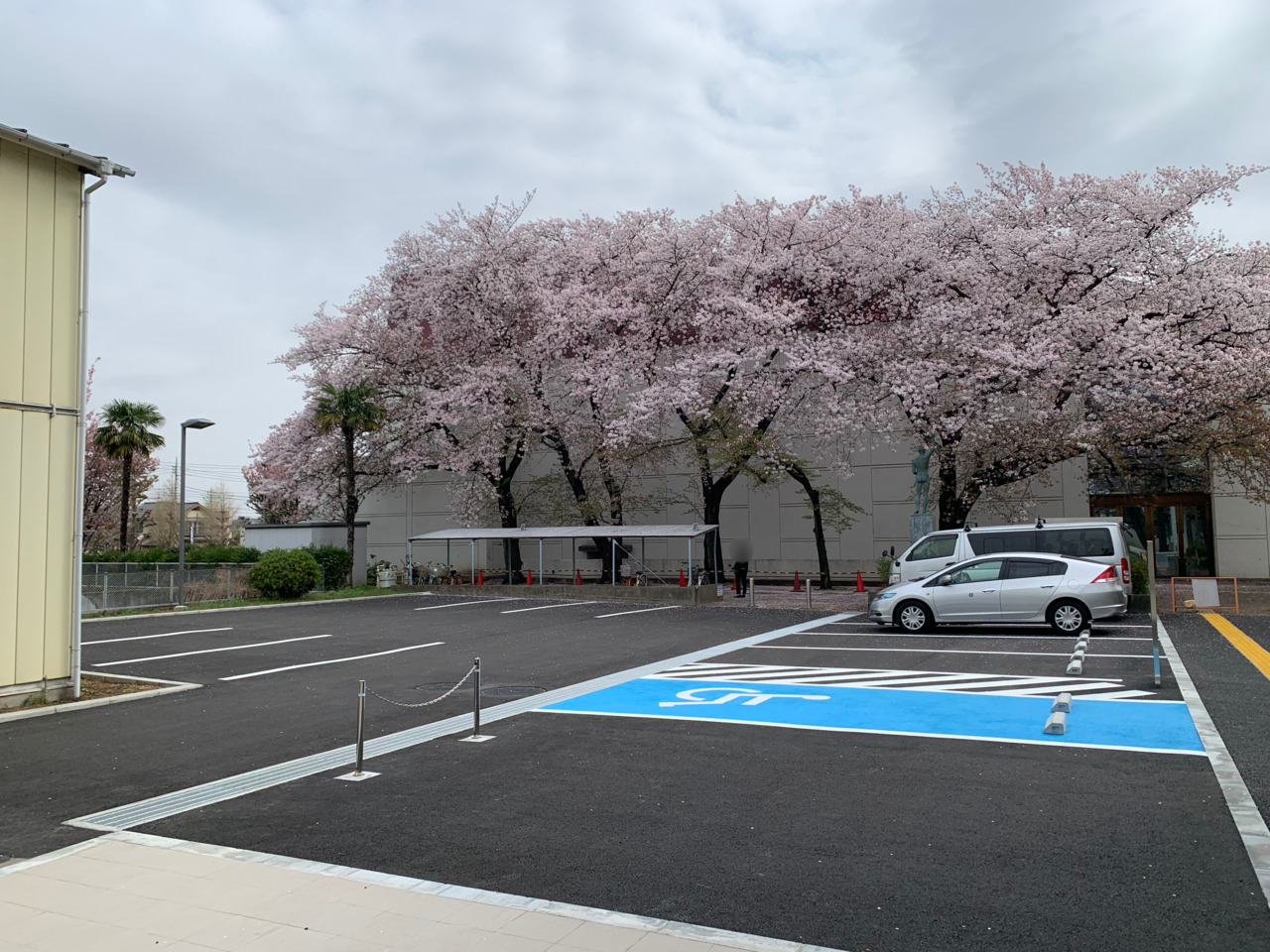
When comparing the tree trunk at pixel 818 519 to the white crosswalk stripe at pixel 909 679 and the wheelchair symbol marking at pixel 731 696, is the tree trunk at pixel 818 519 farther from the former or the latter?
the wheelchair symbol marking at pixel 731 696

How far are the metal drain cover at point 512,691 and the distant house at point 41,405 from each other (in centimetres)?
A: 510

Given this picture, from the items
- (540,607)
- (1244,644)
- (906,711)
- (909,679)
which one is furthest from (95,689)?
(1244,644)

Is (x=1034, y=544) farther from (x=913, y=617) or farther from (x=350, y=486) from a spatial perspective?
(x=350, y=486)

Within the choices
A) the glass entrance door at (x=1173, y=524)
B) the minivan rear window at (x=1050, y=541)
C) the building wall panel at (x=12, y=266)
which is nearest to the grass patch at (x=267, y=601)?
the building wall panel at (x=12, y=266)

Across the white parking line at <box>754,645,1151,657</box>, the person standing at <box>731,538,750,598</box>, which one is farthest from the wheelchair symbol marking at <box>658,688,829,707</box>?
the person standing at <box>731,538,750,598</box>

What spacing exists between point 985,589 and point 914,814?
12205 mm

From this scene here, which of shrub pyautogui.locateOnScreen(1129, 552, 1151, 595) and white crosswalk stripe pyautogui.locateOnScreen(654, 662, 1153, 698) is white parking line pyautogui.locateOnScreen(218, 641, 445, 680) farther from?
shrub pyautogui.locateOnScreen(1129, 552, 1151, 595)

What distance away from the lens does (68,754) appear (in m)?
8.82

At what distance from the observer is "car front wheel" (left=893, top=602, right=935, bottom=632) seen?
60.0ft

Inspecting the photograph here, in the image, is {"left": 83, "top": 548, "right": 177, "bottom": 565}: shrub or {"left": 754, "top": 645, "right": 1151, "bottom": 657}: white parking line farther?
{"left": 83, "top": 548, "right": 177, "bottom": 565}: shrub

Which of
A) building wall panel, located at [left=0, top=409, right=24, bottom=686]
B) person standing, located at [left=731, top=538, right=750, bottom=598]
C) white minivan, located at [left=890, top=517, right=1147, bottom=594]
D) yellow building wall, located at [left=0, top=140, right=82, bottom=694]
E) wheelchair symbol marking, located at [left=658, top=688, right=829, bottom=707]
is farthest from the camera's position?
person standing, located at [left=731, top=538, right=750, bottom=598]

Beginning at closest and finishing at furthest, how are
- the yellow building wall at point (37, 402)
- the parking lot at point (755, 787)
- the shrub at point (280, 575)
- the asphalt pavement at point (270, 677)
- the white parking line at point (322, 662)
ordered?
the parking lot at point (755, 787)
the asphalt pavement at point (270, 677)
the yellow building wall at point (37, 402)
the white parking line at point (322, 662)
the shrub at point (280, 575)

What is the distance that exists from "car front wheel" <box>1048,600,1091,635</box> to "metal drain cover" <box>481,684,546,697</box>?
10.5 m

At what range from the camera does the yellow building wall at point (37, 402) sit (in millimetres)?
10836
